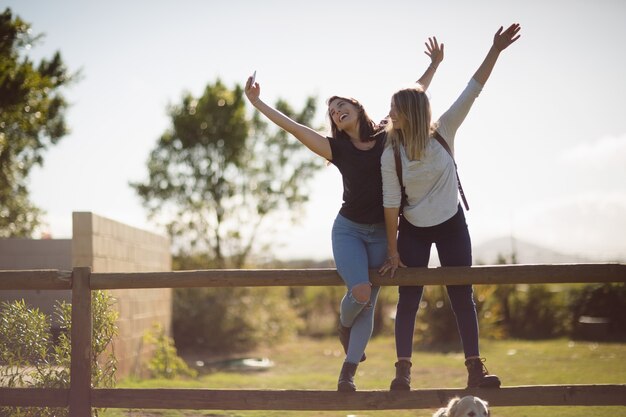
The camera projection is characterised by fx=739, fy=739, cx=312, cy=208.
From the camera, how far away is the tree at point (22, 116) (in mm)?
14541

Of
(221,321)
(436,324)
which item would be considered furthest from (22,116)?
(436,324)

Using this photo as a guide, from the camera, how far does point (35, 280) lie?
523 cm

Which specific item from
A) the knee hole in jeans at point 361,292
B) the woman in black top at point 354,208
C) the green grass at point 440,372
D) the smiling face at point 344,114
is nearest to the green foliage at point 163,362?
the green grass at point 440,372

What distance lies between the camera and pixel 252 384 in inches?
417

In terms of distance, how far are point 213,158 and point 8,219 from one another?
6427mm

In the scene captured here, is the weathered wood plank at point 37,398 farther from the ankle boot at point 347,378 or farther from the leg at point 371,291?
the leg at point 371,291

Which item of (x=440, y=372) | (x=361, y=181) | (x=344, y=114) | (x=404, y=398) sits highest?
(x=344, y=114)

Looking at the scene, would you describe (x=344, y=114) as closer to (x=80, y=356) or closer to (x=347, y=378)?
(x=347, y=378)

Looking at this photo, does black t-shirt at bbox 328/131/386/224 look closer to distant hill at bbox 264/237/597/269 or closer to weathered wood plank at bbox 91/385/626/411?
weathered wood plank at bbox 91/385/626/411

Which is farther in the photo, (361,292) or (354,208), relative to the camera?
(354,208)

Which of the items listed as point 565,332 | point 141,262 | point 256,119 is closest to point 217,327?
point 141,262

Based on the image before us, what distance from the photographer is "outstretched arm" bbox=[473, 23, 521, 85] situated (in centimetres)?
504

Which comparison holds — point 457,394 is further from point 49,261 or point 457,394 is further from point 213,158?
point 213,158

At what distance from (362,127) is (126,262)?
269 inches
